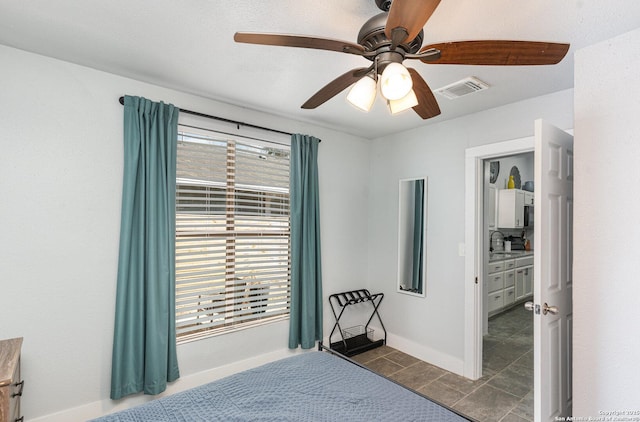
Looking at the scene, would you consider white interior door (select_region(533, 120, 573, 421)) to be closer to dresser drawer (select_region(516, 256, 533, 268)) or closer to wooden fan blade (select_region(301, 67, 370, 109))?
wooden fan blade (select_region(301, 67, 370, 109))

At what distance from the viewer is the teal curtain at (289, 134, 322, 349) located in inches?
123

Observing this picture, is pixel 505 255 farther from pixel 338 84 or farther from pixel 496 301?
pixel 338 84

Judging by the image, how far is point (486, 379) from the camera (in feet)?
9.45

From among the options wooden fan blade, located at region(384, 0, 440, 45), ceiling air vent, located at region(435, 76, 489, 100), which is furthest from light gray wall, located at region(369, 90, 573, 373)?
wooden fan blade, located at region(384, 0, 440, 45)

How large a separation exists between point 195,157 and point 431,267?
2514 mm

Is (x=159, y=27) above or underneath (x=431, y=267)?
above

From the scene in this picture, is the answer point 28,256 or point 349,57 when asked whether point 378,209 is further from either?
point 28,256

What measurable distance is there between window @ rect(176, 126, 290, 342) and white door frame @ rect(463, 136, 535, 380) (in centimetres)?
172

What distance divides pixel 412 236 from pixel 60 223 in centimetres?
308

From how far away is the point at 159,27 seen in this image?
1726 mm

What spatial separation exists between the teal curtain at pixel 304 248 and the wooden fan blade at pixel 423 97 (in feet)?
5.13

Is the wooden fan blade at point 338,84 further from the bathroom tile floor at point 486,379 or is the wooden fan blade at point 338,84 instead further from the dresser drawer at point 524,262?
the dresser drawer at point 524,262

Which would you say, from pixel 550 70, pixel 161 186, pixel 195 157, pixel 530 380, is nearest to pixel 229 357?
pixel 161 186

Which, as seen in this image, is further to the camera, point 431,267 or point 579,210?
point 431,267
